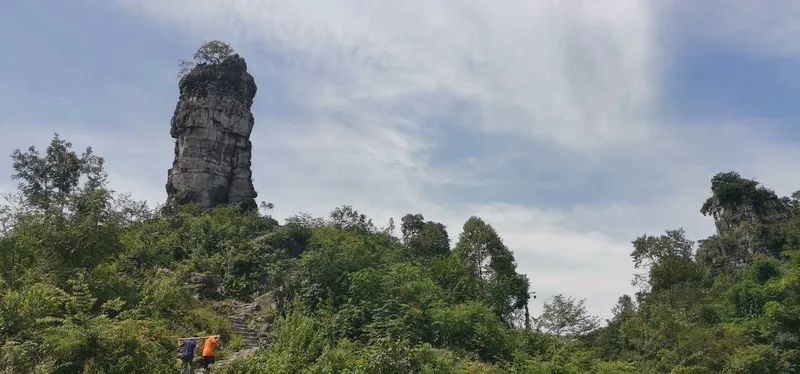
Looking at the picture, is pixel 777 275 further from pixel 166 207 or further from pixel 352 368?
pixel 166 207

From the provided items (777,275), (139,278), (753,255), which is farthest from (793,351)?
(139,278)

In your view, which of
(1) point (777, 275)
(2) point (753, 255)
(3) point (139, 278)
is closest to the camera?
(3) point (139, 278)

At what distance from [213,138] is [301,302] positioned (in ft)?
81.3

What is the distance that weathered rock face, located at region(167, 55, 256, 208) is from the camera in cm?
3759

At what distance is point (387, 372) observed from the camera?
36.2 ft

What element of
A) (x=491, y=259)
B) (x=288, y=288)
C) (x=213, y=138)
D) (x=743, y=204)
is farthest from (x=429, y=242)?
(x=743, y=204)

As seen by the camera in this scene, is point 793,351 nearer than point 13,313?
No

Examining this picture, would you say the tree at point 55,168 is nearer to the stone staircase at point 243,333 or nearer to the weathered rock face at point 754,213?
the stone staircase at point 243,333

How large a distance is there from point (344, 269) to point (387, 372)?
8.61 meters

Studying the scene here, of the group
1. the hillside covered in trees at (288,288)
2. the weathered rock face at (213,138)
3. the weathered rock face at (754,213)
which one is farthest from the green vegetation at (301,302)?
the weathered rock face at (754,213)

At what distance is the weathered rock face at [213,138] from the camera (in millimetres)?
37594

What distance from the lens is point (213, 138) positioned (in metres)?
38.8

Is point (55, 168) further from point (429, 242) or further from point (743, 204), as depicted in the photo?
point (743, 204)

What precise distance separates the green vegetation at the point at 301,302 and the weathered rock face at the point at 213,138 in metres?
3.85
